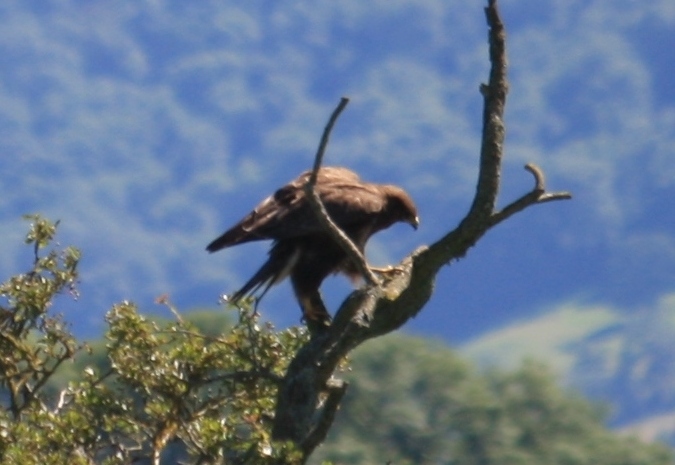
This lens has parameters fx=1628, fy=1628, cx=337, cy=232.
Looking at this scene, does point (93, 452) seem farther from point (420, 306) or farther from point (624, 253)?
point (624, 253)

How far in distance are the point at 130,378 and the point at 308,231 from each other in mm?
2036

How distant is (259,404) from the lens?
6.96 meters

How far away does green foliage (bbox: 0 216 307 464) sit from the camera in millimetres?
6418

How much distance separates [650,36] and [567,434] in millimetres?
101948

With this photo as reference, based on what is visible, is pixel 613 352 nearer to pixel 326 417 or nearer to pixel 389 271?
pixel 389 271

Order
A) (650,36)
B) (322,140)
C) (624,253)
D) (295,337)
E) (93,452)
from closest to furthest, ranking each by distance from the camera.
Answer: (322,140), (93,452), (295,337), (624,253), (650,36)

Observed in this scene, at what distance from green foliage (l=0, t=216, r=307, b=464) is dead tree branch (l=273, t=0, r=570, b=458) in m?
0.24

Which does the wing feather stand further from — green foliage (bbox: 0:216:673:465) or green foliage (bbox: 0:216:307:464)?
green foliage (bbox: 0:216:307:464)

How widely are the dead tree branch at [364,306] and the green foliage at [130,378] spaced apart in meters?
0.24

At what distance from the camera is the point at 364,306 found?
6.32m

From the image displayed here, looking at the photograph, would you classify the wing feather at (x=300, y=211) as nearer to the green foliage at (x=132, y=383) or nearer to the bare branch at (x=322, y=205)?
the green foliage at (x=132, y=383)

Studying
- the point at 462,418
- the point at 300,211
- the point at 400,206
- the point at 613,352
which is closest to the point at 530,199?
the point at 300,211

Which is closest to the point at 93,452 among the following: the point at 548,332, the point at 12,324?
the point at 12,324

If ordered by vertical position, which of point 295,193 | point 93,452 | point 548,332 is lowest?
point 93,452
